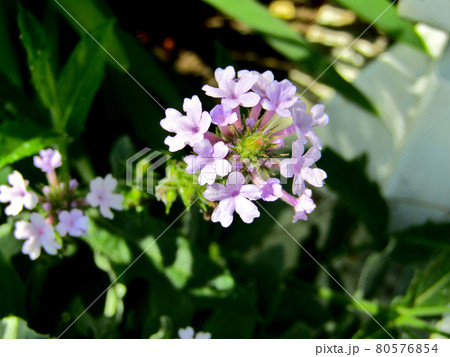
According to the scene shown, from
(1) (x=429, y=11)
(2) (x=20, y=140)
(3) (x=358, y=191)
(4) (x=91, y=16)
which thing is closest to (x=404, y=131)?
(3) (x=358, y=191)

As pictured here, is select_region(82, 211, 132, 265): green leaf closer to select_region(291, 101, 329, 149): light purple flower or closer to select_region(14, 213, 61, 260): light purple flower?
select_region(14, 213, 61, 260): light purple flower

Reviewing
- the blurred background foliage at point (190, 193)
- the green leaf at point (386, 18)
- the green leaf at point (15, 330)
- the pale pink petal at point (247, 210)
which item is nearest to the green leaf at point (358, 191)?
the blurred background foliage at point (190, 193)

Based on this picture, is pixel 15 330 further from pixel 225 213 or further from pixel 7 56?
pixel 7 56

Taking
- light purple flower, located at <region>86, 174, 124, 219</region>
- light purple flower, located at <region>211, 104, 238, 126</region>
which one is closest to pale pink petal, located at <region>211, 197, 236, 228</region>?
light purple flower, located at <region>211, 104, 238, 126</region>

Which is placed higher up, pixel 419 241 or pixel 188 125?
pixel 188 125

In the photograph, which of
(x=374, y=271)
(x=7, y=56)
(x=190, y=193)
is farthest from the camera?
(x=374, y=271)
